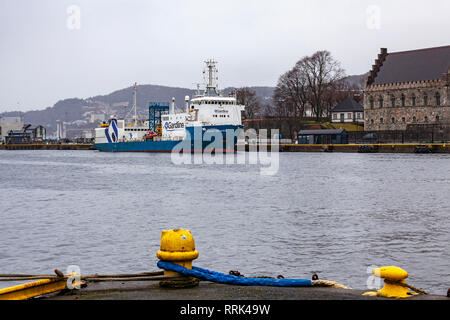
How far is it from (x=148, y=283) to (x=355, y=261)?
271 inches

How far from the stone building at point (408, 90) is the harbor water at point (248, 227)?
173 feet

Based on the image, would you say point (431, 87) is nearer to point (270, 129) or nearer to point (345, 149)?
point (345, 149)

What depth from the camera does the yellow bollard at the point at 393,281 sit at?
606cm

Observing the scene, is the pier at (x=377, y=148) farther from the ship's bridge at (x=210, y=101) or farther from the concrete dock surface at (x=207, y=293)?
the concrete dock surface at (x=207, y=293)

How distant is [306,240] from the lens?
1555cm

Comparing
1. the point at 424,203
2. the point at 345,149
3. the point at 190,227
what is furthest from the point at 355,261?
the point at 345,149

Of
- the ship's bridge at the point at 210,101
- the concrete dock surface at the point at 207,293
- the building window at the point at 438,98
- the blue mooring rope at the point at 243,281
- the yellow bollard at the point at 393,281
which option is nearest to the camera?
the yellow bollard at the point at 393,281

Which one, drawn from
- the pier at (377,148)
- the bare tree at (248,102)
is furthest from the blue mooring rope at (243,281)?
the bare tree at (248,102)

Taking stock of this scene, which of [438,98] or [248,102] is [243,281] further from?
[248,102]

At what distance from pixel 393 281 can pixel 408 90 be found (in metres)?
85.3

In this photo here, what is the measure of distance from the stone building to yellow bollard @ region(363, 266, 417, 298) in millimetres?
80696

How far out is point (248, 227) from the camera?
18.0 m

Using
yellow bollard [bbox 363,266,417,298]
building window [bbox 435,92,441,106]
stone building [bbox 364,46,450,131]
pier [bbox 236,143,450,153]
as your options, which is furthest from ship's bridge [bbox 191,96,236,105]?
yellow bollard [bbox 363,266,417,298]
